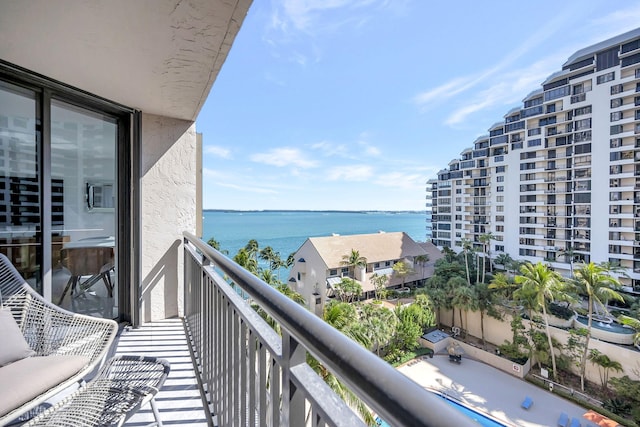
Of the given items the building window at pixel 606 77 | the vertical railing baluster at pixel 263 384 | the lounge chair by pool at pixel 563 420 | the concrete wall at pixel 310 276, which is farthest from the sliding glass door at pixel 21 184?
the building window at pixel 606 77

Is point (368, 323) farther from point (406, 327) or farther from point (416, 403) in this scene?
point (416, 403)

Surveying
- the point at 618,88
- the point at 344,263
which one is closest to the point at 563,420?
the point at 344,263

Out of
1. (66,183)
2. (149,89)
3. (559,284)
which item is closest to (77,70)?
(149,89)

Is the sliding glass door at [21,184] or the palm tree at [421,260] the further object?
the palm tree at [421,260]

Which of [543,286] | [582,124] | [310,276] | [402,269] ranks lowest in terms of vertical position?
[310,276]

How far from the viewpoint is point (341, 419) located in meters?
0.47

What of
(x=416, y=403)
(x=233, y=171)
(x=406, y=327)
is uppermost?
(x=233, y=171)

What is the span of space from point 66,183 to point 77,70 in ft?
2.96

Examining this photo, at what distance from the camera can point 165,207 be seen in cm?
297

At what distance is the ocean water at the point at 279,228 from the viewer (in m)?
37.9

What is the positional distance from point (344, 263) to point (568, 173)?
19.4 m

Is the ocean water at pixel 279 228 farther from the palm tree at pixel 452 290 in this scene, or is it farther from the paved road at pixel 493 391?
the paved road at pixel 493 391

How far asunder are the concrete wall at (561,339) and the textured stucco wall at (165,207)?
1802 cm

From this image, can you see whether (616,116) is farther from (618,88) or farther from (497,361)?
(497,361)
